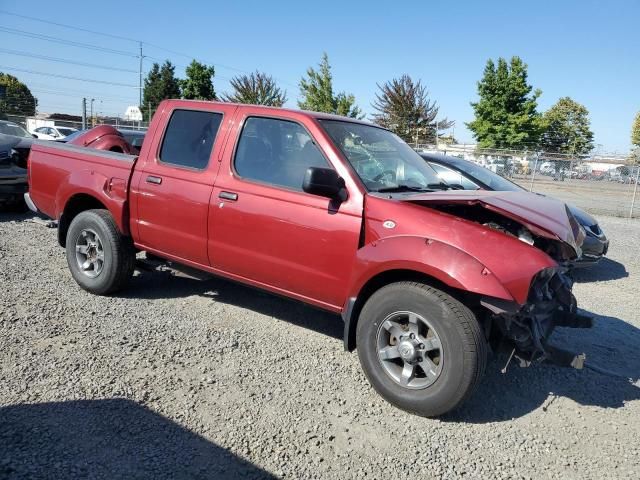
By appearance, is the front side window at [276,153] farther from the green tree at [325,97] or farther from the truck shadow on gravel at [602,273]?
the green tree at [325,97]

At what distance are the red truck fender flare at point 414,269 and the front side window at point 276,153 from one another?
0.84 metres

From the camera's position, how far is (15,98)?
205 ft

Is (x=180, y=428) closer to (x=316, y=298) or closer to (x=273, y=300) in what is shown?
(x=316, y=298)

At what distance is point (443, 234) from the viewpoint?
316 cm

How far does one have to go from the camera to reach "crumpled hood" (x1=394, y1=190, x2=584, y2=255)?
3145 millimetres

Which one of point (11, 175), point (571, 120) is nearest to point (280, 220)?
point (11, 175)

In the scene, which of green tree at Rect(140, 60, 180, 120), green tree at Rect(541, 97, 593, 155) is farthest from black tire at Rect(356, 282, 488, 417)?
green tree at Rect(541, 97, 593, 155)

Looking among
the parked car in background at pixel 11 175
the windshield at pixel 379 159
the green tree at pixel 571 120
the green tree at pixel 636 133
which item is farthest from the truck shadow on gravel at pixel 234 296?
the green tree at pixel 636 133

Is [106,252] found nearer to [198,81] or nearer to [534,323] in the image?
[534,323]

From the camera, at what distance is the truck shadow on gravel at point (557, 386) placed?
11.2 feet

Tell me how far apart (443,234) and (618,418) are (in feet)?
5.78

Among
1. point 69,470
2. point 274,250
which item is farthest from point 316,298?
point 69,470

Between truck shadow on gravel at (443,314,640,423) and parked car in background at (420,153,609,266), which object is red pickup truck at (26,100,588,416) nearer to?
truck shadow on gravel at (443,314,640,423)

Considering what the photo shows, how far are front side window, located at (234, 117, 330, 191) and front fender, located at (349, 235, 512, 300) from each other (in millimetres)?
809
